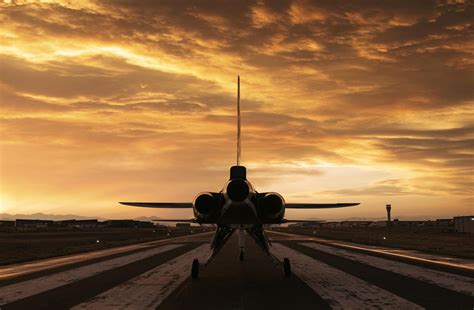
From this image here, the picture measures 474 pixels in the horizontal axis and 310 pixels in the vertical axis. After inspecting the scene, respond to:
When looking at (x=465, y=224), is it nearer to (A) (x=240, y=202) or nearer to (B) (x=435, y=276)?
(B) (x=435, y=276)

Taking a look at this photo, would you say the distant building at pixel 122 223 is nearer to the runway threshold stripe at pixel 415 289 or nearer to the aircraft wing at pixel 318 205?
the aircraft wing at pixel 318 205

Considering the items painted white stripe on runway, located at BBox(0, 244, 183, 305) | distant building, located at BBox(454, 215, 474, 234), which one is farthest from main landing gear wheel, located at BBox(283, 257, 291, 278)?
distant building, located at BBox(454, 215, 474, 234)

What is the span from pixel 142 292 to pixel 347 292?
5.35 metres

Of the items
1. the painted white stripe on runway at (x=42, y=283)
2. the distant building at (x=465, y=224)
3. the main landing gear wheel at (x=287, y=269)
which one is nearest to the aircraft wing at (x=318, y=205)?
the main landing gear wheel at (x=287, y=269)

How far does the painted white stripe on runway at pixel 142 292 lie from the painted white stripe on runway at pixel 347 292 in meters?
4.02

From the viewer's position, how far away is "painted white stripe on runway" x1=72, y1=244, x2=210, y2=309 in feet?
31.9

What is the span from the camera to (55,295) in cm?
1118

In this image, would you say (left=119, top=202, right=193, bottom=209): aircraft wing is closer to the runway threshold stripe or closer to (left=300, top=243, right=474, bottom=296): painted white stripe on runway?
the runway threshold stripe

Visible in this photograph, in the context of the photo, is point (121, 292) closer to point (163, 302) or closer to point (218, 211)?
point (163, 302)

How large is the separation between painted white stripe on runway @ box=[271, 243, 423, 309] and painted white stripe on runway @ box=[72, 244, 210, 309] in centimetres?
402

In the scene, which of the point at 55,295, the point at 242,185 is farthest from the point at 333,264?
the point at 55,295

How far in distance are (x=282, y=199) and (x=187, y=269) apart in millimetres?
6272

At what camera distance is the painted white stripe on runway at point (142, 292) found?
9711mm

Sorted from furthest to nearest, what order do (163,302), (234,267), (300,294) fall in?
(234,267) → (300,294) → (163,302)
